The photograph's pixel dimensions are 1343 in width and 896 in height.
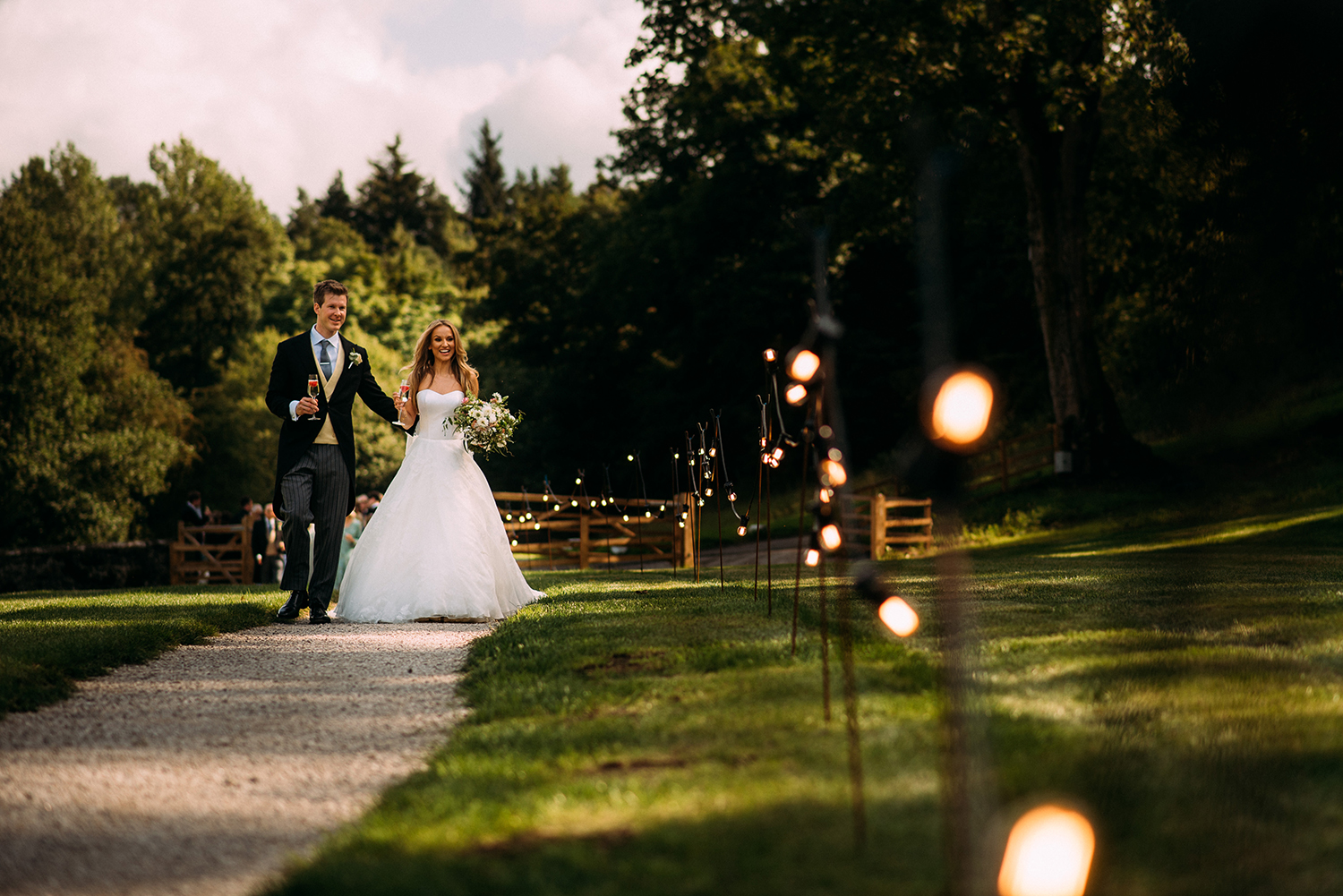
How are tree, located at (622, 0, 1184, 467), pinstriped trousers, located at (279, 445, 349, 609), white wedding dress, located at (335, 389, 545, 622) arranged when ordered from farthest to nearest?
tree, located at (622, 0, 1184, 467)
white wedding dress, located at (335, 389, 545, 622)
pinstriped trousers, located at (279, 445, 349, 609)

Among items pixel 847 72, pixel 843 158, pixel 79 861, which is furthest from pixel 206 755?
pixel 843 158

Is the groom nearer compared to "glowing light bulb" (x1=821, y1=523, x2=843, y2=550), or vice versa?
"glowing light bulb" (x1=821, y1=523, x2=843, y2=550)

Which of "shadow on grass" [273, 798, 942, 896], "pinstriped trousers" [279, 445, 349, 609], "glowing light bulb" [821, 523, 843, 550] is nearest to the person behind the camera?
"shadow on grass" [273, 798, 942, 896]

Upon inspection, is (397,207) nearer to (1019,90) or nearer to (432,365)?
(1019,90)

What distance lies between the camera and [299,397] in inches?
381

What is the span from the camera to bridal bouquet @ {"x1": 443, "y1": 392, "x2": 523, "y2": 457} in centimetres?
1042

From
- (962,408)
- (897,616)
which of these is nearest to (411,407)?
(897,616)

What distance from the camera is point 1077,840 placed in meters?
2.80

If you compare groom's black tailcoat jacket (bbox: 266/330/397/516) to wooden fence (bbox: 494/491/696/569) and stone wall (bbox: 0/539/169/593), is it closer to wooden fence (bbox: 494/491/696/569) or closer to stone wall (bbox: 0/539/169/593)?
wooden fence (bbox: 494/491/696/569)

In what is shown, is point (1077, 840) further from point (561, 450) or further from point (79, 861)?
point (561, 450)

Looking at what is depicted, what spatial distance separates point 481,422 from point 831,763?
7.01 m

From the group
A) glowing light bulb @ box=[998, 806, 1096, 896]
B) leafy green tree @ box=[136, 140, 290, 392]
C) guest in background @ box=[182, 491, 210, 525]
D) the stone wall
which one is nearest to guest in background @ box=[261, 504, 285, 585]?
guest in background @ box=[182, 491, 210, 525]

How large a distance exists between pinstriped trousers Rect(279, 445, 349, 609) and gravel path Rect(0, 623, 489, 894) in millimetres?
1999

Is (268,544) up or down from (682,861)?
up
